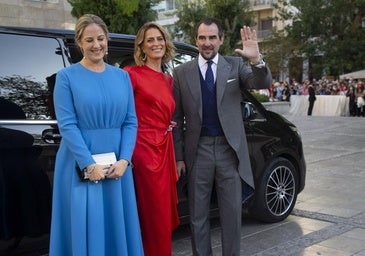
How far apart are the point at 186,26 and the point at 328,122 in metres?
8.11

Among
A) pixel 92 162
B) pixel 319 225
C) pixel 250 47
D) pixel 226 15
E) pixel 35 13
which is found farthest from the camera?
pixel 226 15

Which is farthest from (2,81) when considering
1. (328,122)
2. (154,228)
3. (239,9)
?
(239,9)

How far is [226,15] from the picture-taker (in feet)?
66.1

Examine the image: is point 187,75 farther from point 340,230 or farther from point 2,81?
point 340,230

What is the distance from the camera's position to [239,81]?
349 cm

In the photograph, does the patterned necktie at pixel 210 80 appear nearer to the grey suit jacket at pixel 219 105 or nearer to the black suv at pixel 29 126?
the grey suit jacket at pixel 219 105

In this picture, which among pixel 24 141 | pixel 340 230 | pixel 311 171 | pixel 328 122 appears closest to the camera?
pixel 24 141

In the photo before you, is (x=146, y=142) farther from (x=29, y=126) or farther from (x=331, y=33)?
(x=331, y=33)

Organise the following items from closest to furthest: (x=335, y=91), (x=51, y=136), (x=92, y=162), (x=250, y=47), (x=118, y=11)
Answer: (x=92, y=162) → (x=250, y=47) → (x=51, y=136) → (x=118, y=11) → (x=335, y=91)

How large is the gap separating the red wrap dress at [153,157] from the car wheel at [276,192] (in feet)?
5.87

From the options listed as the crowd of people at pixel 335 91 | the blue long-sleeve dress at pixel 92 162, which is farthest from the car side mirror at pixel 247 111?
the crowd of people at pixel 335 91

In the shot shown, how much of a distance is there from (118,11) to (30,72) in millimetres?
10195

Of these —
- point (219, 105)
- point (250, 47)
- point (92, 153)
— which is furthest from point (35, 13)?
point (92, 153)

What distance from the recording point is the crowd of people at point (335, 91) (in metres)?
20.5
